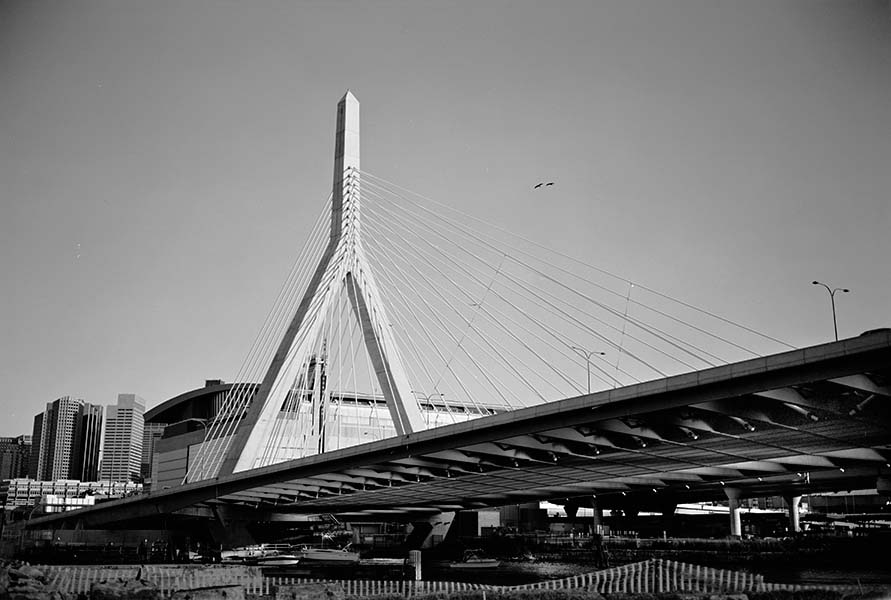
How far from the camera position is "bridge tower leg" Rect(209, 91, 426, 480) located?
39.4 metres

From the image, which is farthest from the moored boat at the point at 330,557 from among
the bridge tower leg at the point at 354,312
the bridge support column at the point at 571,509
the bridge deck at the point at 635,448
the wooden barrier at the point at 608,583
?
the bridge support column at the point at 571,509

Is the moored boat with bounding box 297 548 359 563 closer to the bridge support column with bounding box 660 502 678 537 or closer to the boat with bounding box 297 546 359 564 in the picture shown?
the boat with bounding box 297 546 359 564

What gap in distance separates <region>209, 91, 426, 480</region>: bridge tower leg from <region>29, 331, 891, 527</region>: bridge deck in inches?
83.5

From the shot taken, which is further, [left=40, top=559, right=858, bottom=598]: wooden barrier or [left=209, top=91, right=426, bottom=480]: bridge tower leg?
[left=209, top=91, right=426, bottom=480]: bridge tower leg

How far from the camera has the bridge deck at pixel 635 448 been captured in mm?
24281

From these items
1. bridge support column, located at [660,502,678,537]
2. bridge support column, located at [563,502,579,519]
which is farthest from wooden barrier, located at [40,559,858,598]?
bridge support column, located at [660,502,678,537]

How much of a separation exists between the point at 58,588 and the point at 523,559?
32213 millimetres

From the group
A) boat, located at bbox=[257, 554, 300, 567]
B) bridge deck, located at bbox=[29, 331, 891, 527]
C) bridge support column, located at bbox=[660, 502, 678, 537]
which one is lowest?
boat, located at bbox=[257, 554, 300, 567]

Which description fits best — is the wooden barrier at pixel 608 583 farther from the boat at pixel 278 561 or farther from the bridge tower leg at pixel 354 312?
the boat at pixel 278 561

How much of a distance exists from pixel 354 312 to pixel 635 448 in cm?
1355

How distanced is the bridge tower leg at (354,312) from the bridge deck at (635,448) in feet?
6.96

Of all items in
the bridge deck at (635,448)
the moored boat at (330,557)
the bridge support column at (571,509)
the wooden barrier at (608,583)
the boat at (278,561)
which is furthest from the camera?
the bridge support column at (571,509)

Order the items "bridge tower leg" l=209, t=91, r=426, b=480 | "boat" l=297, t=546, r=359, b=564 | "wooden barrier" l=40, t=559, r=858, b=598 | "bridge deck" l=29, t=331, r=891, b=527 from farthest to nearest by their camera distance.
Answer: "boat" l=297, t=546, r=359, b=564
"bridge tower leg" l=209, t=91, r=426, b=480
"bridge deck" l=29, t=331, r=891, b=527
"wooden barrier" l=40, t=559, r=858, b=598

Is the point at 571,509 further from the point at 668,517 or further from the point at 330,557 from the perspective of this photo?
the point at 330,557
